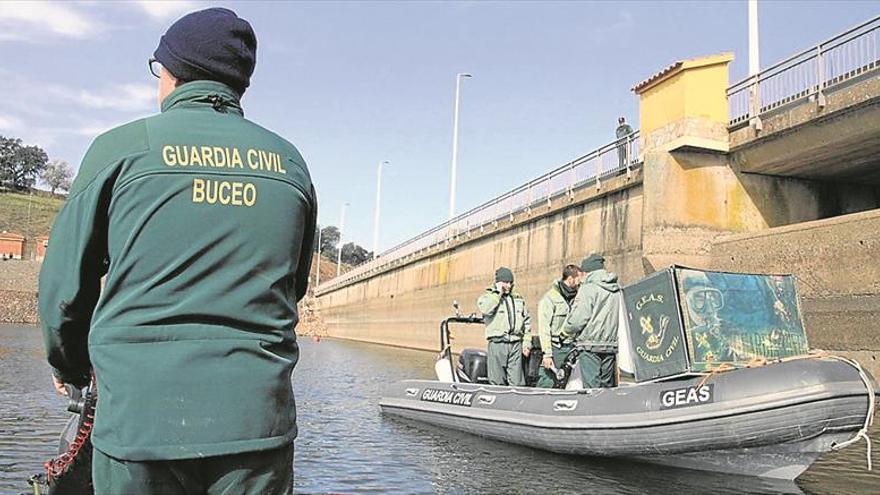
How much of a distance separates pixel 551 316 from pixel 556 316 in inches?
2.7

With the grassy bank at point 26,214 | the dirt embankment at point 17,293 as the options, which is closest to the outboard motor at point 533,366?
the dirt embankment at point 17,293

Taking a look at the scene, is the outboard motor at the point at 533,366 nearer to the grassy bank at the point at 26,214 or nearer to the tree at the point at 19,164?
the grassy bank at the point at 26,214

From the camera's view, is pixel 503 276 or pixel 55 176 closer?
pixel 503 276

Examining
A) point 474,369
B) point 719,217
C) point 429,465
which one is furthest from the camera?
point 719,217

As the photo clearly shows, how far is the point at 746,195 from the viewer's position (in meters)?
16.9

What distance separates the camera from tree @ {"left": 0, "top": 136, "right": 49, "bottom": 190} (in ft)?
439

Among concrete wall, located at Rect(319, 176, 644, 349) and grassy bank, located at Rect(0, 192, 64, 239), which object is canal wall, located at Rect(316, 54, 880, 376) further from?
grassy bank, located at Rect(0, 192, 64, 239)

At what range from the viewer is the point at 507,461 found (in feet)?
Result: 26.9

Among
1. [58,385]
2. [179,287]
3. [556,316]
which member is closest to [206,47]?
[179,287]

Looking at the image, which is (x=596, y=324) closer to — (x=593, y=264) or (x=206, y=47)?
(x=593, y=264)

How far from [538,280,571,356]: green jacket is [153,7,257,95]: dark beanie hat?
7.66m

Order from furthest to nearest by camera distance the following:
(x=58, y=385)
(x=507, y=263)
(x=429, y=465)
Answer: (x=507, y=263) < (x=429, y=465) < (x=58, y=385)

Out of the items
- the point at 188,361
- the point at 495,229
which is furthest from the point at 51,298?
the point at 495,229

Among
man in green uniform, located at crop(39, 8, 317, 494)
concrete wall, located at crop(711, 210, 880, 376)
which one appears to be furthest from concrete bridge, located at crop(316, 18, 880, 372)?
man in green uniform, located at crop(39, 8, 317, 494)
